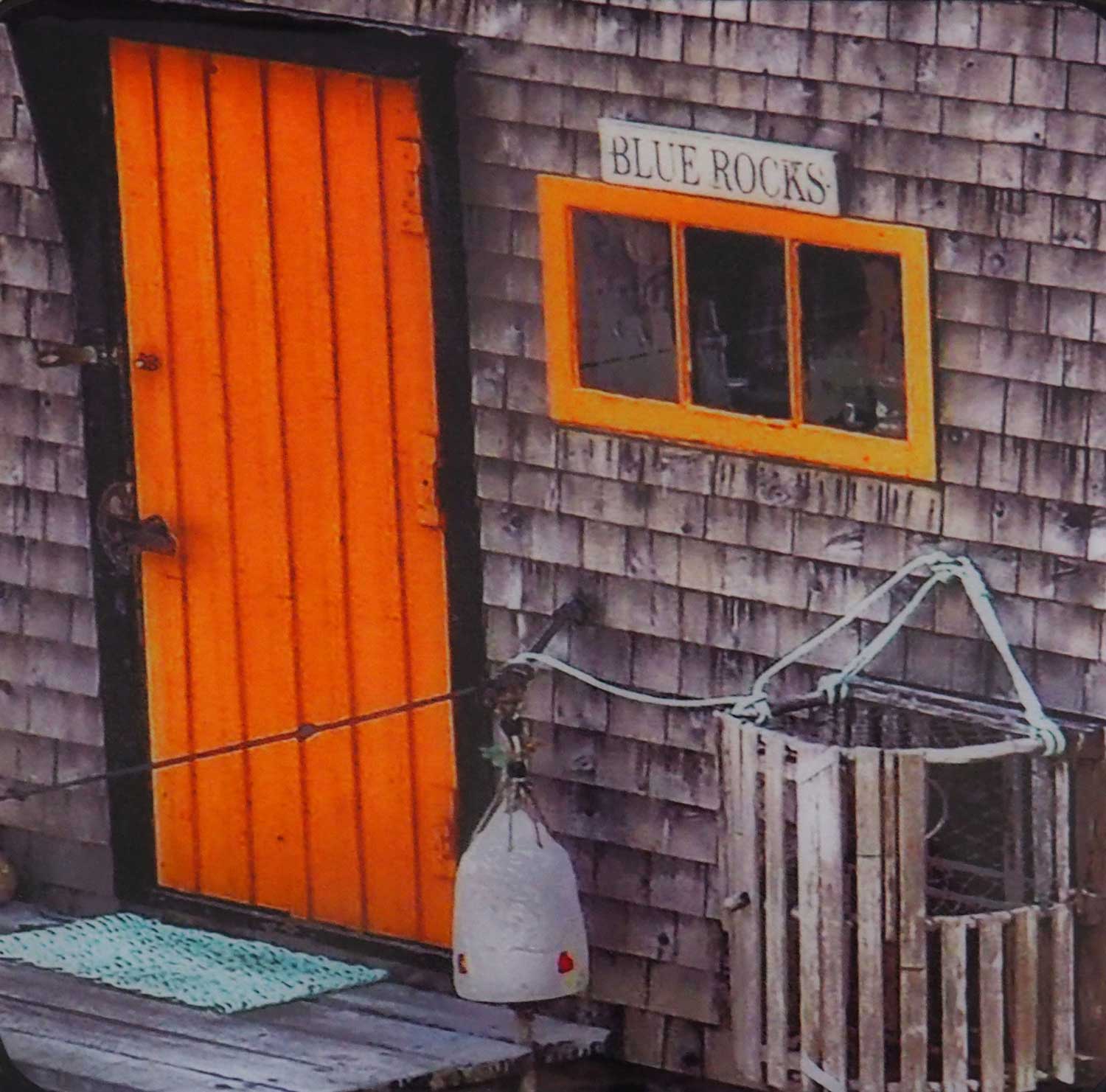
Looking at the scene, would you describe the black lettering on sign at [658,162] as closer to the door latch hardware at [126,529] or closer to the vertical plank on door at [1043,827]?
the vertical plank on door at [1043,827]

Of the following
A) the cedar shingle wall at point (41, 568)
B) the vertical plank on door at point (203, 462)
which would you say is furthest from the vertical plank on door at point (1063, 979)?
the cedar shingle wall at point (41, 568)

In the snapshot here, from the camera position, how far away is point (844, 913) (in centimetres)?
678

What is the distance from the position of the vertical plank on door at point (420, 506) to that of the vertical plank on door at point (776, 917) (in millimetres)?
833

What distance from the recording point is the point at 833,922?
267 inches

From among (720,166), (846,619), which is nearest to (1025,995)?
(846,619)

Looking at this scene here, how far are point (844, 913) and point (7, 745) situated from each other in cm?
211

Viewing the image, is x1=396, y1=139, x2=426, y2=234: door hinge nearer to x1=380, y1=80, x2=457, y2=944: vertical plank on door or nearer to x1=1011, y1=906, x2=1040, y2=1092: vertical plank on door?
x1=380, y1=80, x2=457, y2=944: vertical plank on door

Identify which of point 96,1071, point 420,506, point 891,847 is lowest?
point 96,1071

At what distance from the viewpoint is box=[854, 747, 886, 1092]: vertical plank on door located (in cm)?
668

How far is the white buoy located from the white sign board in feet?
3.94

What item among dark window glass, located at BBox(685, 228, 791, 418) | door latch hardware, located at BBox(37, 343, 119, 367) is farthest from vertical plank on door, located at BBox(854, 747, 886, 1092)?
door latch hardware, located at BBox(37, 343, 119, 367)

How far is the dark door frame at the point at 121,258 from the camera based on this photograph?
7.20 m

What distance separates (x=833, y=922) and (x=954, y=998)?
0.25 metres

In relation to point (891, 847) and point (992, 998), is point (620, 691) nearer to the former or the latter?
point (891, 847)
